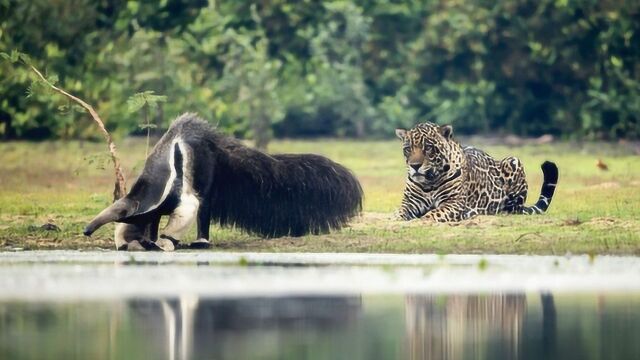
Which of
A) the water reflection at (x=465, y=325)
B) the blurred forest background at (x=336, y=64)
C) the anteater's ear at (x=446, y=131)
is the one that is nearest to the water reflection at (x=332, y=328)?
the water reflection at (x=465, y=325)

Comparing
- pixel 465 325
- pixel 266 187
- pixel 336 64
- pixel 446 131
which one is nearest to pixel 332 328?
pixel 465 325

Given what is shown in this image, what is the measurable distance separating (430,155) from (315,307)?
8336mm

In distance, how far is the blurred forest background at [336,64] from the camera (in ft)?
129

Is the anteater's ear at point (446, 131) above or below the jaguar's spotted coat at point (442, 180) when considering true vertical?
above

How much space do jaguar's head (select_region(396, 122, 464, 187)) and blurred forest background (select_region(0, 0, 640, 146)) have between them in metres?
12.9

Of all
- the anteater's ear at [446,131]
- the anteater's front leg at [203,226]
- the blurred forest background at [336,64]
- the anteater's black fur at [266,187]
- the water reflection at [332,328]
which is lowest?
the water reflection at [332,328]

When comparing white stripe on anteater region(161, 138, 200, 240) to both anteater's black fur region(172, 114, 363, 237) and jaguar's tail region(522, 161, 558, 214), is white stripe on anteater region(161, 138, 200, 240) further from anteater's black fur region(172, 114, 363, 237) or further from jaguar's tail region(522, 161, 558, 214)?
jaguar's tail region(522, 161, 558, 214)

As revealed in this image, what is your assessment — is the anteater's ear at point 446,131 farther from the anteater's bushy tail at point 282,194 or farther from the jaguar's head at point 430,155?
the anteater's bushy tail at point 282,194

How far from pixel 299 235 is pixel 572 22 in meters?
20.6

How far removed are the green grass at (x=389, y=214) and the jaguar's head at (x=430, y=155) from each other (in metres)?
0.78

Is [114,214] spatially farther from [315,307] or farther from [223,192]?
[315,307]

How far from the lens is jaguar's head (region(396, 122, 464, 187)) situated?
24703mm

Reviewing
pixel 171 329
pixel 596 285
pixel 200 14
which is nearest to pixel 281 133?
pixel 200 14

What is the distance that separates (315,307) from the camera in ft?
54.6
